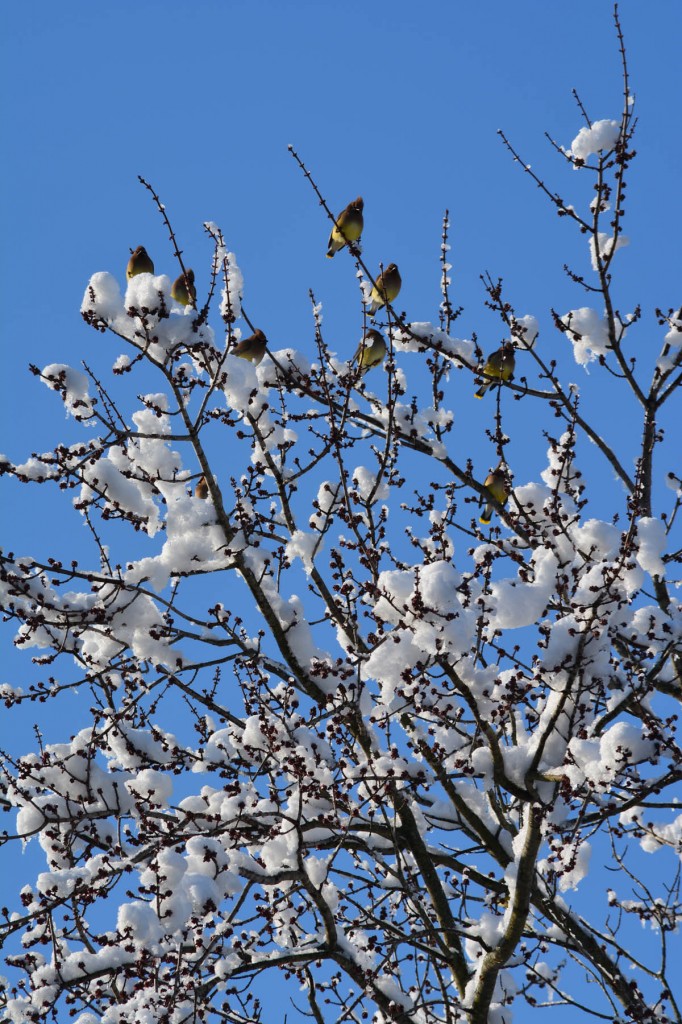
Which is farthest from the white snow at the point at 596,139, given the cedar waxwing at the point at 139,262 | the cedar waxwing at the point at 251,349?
the cedar waxwing at the point at 139,262

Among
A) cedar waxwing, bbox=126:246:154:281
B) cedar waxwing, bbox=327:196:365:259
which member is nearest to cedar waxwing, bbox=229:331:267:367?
cedar waxwing, bbox=126:246:154:281

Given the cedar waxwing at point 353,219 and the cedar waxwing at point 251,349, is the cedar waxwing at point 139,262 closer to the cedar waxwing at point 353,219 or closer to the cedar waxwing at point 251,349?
the cedar waxwing at point 251,349

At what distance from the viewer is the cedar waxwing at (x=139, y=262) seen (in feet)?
21.6

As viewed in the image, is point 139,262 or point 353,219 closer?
point 139,262

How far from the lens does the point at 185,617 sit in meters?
5.61

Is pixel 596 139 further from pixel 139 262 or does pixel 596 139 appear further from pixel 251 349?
pixel 139 262

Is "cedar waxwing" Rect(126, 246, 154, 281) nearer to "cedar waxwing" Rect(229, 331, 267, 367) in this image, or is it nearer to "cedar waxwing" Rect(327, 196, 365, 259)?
"cedar waxwing" Rect(229, 331, 267, 367)

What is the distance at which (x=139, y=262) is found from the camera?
662 cm

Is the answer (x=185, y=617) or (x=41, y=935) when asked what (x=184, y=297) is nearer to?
(x=185, y=617)

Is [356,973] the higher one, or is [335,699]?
[335,699]

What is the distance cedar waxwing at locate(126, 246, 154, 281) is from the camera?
6.59m

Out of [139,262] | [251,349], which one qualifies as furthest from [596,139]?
[139,262]

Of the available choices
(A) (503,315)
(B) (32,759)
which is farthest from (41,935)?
(A) (503,315)

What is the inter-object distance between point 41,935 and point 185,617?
88.7 inches
